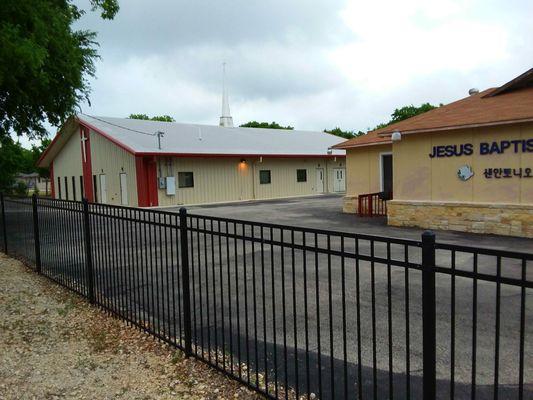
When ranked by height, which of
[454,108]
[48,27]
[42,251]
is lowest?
[42,251]

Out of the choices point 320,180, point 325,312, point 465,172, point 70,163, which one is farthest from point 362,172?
point 70,163

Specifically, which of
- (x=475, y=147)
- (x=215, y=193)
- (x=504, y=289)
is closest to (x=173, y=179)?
(x=215, y=193)

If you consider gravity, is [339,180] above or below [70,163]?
below

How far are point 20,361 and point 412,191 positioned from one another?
1268 cm

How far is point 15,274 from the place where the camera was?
28.8 ft

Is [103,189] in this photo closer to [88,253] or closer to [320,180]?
[320,180]

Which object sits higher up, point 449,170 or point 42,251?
point 449,170

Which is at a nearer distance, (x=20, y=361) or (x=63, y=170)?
(x=20, y=361)

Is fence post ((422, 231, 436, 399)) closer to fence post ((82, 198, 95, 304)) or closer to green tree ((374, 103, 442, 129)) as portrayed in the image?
fence post ((82, 198, 95, 304))

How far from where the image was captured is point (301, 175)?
34.7 meters

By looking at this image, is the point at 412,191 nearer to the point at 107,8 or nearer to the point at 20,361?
the point at 107,8

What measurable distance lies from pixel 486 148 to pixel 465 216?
Result: 2069mm

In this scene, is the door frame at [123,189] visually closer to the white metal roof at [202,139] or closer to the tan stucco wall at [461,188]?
the white metal roof at [202,139]

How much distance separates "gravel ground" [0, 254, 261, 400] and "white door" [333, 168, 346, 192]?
3189 centimetres
